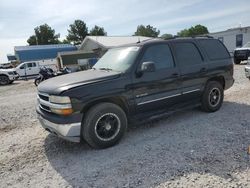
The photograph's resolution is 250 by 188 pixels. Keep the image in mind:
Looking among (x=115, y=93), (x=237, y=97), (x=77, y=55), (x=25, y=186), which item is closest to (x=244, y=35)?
(x=77, y=55)

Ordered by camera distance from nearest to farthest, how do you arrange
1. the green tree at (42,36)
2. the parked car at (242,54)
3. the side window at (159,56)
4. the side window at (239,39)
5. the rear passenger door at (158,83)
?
the rear passenger door at (158,83)
the side window at (159,56)
the parked car at (242,54)
the side window at (239,39)
the green tree at (42,36)

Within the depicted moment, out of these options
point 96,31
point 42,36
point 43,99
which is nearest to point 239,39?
point 43,99

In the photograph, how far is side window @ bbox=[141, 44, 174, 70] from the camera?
472 centimetres

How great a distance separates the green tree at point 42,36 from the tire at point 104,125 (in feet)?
234

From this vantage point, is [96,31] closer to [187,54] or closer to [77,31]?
[77,31]

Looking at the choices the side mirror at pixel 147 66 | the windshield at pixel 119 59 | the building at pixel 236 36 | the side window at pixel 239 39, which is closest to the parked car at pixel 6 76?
the windshield at pixel 119 59

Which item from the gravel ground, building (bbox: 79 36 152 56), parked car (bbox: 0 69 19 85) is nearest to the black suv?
the gravel ground

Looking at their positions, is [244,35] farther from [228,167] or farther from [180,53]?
[228,167]

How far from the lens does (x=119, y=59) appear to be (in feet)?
15.9

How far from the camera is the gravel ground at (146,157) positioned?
3.21 metres

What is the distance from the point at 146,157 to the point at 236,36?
2878 centimetres

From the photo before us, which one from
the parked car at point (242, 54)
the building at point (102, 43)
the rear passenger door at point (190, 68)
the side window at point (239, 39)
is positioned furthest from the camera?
the side window at point (239, 39)

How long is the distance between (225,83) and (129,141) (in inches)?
128

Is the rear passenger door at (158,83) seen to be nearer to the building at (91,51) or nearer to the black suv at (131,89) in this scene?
the black suv at (131,89)
